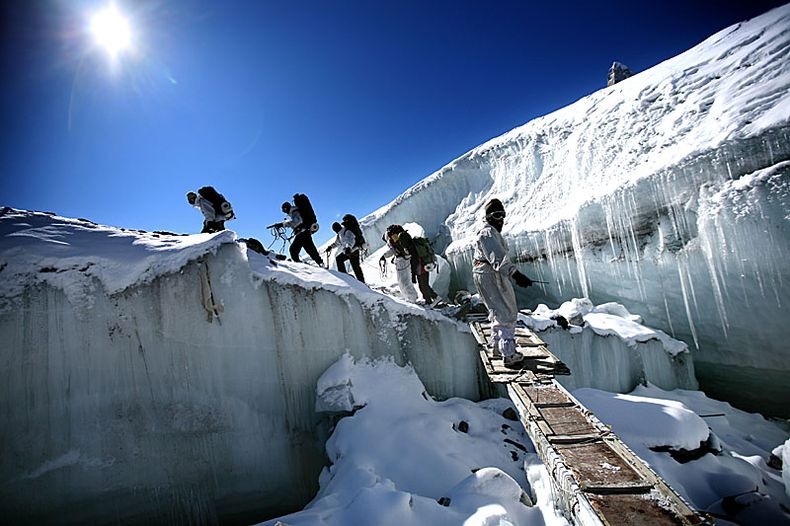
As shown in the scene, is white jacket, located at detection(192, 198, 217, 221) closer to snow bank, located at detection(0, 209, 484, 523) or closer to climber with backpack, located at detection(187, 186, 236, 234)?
climber with backpack, located at detection(187, 186, 236, 234)

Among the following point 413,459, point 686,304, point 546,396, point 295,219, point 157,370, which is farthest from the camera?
point 686,304

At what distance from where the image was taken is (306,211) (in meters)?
6.64

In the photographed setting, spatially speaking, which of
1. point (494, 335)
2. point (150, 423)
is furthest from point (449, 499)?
point (150, 423)

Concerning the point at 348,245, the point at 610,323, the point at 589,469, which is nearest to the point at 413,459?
the point at 589,469

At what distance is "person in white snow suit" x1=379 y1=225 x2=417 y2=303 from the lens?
6.75 metres

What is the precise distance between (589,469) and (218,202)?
6.50m

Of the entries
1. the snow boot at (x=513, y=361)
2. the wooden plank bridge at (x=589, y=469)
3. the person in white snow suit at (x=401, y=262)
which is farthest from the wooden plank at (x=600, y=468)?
the person in white snow suit at (x=401, y=262)

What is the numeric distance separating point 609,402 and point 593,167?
618 cm

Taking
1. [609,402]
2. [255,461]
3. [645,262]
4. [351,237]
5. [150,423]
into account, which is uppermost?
[351,237]

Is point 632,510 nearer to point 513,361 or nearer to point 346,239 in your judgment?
point 513,361

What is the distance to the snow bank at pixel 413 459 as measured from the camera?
2.58 meters

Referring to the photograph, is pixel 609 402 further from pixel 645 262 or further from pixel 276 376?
pixel 276 376

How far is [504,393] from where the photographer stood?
17.8 feet

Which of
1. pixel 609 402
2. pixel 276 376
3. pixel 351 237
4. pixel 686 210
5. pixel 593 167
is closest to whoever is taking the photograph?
pixel 276 376
